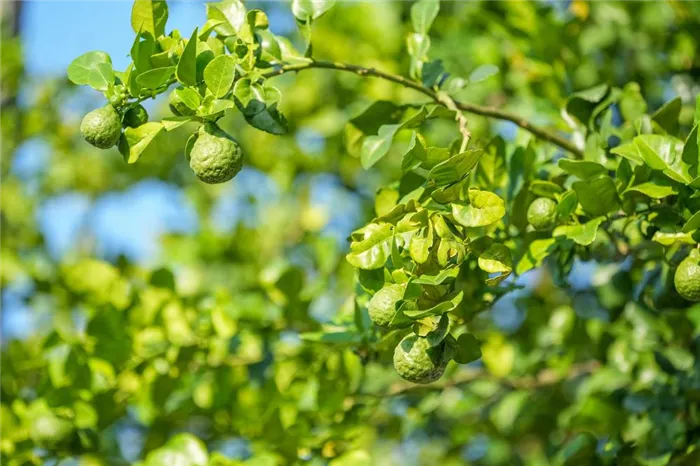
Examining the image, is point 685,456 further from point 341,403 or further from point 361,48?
point 361,48

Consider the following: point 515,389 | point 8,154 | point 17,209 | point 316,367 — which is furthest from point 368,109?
point 17,209

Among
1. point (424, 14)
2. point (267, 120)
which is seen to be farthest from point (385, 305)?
point (424, 14)

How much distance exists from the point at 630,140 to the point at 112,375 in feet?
3.16

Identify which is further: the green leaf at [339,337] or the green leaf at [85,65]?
the green leaf at [339,337]

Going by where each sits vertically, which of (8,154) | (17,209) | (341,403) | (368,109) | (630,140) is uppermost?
(368,109)

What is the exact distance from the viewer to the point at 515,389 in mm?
1616

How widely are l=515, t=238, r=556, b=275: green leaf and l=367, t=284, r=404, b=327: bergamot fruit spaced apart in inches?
9.5

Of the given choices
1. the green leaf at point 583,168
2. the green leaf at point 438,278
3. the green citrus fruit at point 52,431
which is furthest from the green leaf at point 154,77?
the green citrus fruit at point 52,431

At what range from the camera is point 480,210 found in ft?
2.81

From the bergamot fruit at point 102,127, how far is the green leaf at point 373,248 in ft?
0.92

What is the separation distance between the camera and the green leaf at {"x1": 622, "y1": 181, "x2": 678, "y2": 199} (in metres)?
0.94

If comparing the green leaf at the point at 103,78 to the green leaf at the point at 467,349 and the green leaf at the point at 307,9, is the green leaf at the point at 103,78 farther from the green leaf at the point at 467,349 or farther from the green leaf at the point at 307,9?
the green leaf at the point at 467,349

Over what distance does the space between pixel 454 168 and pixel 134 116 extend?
361mm

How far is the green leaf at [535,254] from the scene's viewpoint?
3.36 feet
